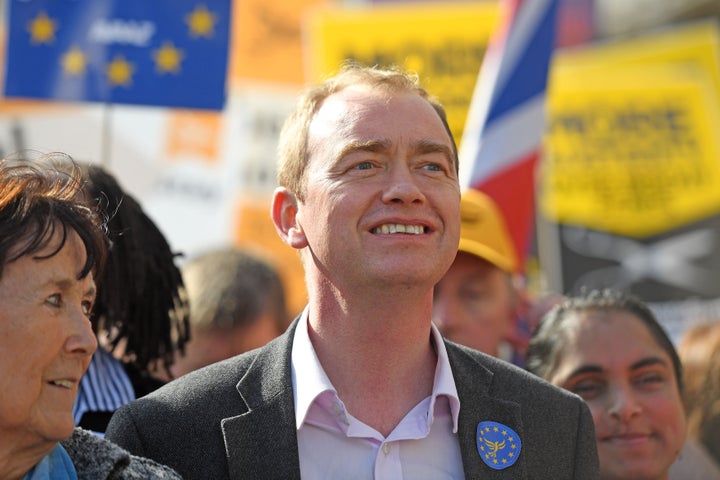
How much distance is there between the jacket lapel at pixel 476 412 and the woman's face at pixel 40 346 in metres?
0.87

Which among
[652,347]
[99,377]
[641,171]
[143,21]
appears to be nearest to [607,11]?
[641,171]

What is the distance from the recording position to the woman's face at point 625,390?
3.29 meters

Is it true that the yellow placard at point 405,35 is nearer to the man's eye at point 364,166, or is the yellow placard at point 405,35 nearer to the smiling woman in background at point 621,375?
the smiling woman in background at point 621,375

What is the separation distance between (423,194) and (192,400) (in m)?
0.70

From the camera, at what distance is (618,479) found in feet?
10.8

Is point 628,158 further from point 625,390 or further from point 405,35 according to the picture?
point 625,390

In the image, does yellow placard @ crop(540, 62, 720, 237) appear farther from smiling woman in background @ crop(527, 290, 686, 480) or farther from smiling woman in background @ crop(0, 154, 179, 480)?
smiling woman in background @ crop(0, 154, 179, 480)

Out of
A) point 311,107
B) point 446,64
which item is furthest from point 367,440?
point 446,64

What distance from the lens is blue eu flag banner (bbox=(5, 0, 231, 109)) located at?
4.80 metres

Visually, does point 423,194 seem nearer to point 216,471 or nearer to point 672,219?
point 216,471

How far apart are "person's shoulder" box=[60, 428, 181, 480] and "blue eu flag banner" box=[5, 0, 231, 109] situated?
8.35 ft

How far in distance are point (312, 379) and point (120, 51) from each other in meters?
2.56

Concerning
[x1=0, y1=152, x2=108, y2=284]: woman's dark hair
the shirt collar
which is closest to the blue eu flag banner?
the shirt collar

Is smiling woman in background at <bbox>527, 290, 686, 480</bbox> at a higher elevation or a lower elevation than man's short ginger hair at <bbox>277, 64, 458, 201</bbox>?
lower
